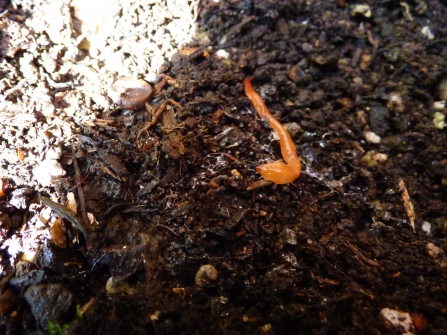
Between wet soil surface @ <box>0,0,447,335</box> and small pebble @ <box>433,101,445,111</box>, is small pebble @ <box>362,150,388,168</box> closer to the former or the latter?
wet soil surface @ <box>0,0,447,335</box>

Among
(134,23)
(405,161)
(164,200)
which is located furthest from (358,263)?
(134,23)

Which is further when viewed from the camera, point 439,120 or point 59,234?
point 439,120

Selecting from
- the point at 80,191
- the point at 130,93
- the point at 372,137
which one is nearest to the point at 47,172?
the point at 80,191

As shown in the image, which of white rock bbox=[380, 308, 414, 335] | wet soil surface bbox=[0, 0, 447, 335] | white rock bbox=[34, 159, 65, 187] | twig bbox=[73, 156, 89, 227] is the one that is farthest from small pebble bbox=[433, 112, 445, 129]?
white rock bbox=[34, 159, 65, 187]

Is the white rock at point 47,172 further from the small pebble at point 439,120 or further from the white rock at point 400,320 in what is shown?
the small pebble at point 439,120

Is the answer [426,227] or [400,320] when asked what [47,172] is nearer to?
[400,320]

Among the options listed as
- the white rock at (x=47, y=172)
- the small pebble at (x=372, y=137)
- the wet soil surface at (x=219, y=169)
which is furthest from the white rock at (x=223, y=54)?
the white rock at (x=47, y=172)

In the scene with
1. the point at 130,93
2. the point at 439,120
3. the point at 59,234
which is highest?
the point at 130,93

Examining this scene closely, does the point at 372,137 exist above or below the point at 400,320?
above

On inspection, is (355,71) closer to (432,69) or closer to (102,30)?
(432,69)

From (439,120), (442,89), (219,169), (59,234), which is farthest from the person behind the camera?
(442,89)
